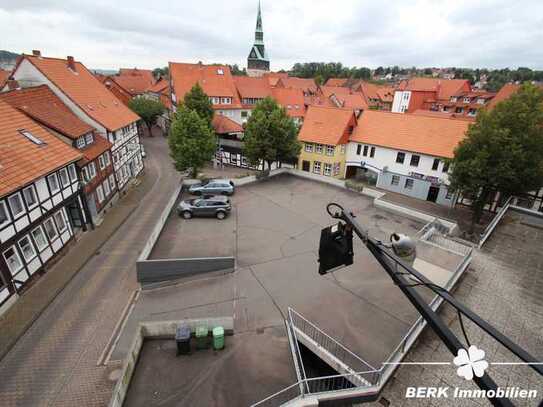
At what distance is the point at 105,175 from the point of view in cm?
2433

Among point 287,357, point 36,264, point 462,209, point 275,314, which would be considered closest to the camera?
point 287,357

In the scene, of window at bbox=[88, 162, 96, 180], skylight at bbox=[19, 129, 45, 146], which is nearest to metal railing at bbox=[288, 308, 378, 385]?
skylight at bbox=[19, 129, 45, 146]

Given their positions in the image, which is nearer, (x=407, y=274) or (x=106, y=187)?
(x=407, y=274)

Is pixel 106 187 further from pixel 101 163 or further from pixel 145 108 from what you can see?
pixel 145 108

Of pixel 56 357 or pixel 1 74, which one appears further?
pixel 1 74

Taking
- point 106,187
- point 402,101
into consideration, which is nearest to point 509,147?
point 106,187

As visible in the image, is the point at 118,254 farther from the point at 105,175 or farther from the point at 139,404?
the point at 139,404

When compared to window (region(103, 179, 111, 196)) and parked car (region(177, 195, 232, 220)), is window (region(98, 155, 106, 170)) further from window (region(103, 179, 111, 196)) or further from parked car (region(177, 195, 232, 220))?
parked car (region(177, 195, 232, 220))

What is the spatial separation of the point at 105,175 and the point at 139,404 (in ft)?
66.7

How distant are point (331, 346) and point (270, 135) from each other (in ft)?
66.9

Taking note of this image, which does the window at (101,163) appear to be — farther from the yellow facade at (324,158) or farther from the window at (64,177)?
the yellow facade at (324,158)

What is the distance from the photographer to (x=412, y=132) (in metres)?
28.9

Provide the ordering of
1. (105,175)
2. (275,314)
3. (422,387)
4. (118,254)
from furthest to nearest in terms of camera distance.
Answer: (105,175) → (118,254) → (275,314) → (422,387)

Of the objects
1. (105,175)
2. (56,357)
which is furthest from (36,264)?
(105,175)
